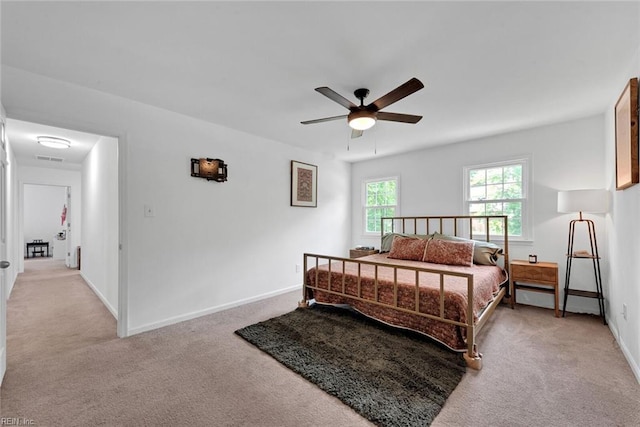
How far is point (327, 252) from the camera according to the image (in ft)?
17.5

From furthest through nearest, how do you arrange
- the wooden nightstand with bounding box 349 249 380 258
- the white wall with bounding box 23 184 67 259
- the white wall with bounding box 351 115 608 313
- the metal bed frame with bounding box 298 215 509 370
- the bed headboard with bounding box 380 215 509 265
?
the white wall with bounding box 23 184 67 259 → the wooden nightstand with bounding box 349 249 380 258 → the bed headboard with bounding box 380 215 509 265 → the white wall with bounding box 351 115 608 313 → the metal bed frame with bounding box 298 215 509 370

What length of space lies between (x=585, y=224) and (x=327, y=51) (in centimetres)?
374

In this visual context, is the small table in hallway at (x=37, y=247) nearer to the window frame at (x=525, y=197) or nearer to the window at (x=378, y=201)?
the window at (x=378, y=201)

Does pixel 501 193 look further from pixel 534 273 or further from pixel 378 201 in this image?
pixel 378 201

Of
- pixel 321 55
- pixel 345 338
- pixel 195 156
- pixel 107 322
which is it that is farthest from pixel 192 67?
pixel 107 322

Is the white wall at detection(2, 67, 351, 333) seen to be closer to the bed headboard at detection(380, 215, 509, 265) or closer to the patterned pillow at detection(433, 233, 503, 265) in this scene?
the bed headboard at detection(380, 215, 509, 265)

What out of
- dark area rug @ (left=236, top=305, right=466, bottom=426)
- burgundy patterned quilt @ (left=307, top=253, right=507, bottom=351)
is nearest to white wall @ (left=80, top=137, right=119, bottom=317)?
dark area rug @ (left=236, top=305, right=466, bottom=426)

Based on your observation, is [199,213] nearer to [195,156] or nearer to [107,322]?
[195,156]

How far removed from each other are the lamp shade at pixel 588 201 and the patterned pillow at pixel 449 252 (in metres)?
1.12

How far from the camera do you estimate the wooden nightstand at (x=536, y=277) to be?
329 centimetres

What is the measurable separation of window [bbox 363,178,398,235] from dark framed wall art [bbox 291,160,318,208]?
1286 mm

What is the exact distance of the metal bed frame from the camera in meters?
2.26

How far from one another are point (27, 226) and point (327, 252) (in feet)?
32.2

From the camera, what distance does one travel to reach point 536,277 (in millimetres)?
3389
